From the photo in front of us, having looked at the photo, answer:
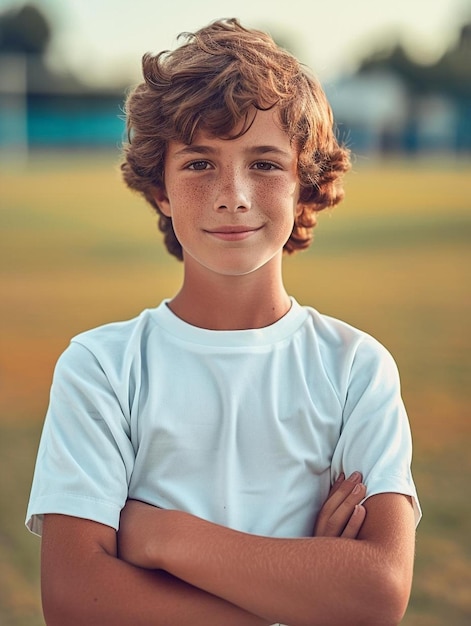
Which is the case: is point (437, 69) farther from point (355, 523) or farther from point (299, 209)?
point (355, 523)

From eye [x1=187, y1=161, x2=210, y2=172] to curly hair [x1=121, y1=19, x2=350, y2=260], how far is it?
4cm

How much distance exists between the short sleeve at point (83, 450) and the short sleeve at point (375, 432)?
388 mm

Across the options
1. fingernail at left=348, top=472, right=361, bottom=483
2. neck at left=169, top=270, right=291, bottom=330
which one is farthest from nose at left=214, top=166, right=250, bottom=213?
fingernail at left=348, top=472, right=361, bottom=483

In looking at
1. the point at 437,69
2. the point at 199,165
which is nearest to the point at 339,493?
the point at 199,165

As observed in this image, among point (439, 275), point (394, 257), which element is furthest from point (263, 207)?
point (394, 257)

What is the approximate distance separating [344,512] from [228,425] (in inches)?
9.9

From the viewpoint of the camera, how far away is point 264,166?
1.85m

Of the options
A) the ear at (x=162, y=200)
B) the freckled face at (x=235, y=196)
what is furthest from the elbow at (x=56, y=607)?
the ear at (x=162, y=200)

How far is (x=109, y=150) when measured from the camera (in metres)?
35.9

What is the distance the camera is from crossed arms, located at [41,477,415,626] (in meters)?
1.68

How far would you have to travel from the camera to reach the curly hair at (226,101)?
71.7 inches

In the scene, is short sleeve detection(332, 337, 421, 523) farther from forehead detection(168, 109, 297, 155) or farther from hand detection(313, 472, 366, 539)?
forehead detection(168, 109, 297, 155)

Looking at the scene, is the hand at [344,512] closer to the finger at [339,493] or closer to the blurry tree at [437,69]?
the finger at [339,493]

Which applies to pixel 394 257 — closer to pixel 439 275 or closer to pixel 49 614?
pixel 439 275
